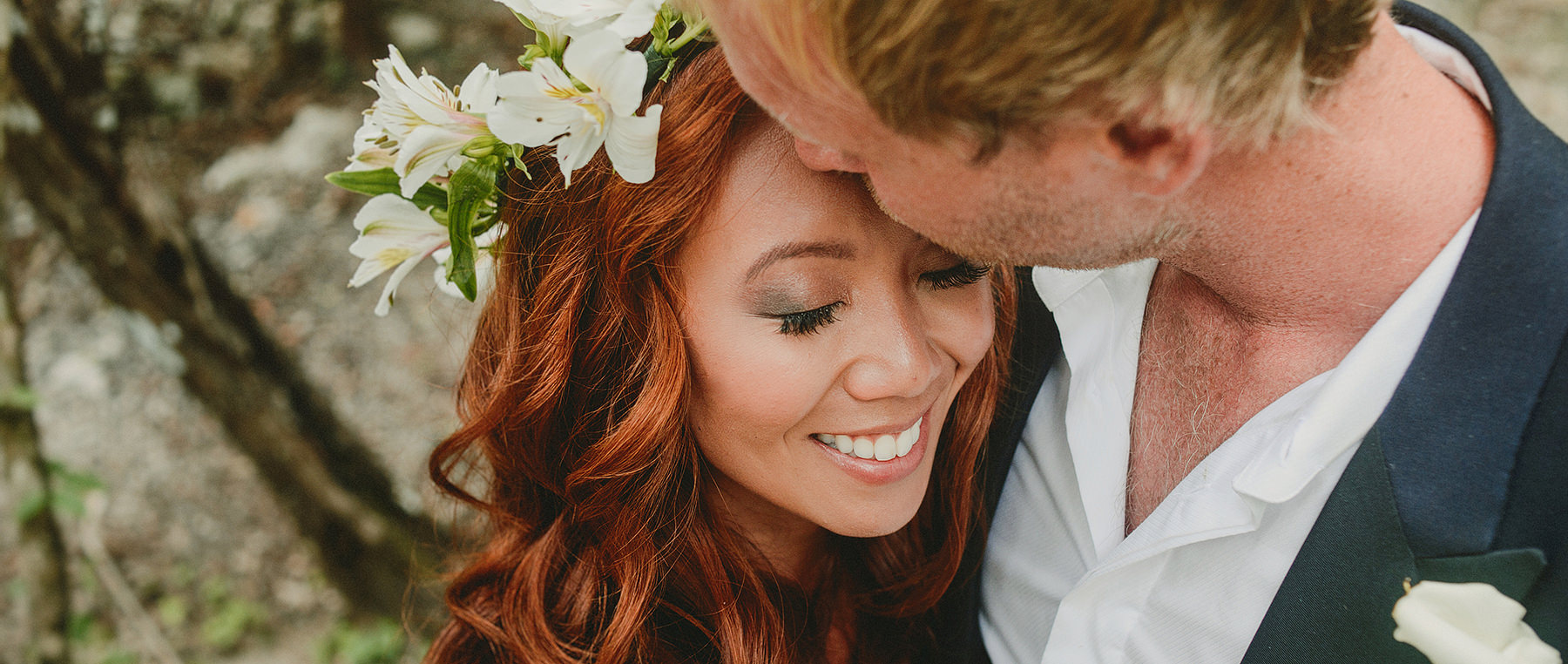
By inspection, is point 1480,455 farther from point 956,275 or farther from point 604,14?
point 604,14

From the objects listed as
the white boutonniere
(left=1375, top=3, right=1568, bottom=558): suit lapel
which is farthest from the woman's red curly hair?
the white boutonniere

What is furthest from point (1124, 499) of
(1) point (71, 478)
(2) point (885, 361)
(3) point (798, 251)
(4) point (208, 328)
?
(1) point (71, 478)

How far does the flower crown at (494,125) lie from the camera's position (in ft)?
4.69

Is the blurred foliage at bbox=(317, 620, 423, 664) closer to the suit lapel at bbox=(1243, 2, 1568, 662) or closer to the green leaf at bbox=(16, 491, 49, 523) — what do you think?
the green leaf at bbox=(16, 491, 49, 523)

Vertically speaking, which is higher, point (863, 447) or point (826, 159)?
point (826, 159)

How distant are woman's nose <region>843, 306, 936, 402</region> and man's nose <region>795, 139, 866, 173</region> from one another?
0.29 meters

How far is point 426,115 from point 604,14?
339 millimetres

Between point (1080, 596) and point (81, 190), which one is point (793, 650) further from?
point (81, 190)

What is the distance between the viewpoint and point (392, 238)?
179 centimetres

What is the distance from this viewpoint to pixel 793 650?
215 centimetres

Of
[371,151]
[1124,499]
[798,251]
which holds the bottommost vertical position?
[1124,499]

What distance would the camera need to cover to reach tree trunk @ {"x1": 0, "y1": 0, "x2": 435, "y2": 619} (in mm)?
2980

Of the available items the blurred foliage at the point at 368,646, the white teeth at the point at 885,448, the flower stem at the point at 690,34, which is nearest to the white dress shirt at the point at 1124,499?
the white teeth at the point at 885,448

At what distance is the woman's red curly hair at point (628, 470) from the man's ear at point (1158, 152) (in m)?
0.62
